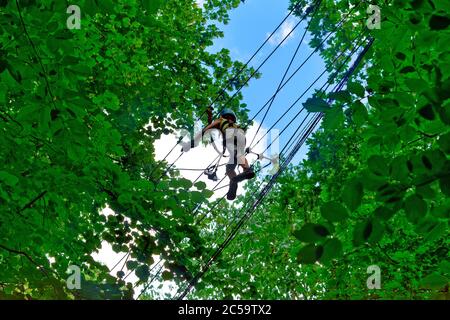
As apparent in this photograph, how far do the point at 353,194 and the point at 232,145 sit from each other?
18.4ft

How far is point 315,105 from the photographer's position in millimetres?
1480

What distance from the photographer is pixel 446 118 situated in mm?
1329

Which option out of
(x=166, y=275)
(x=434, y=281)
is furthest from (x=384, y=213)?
(x=166, y=275)

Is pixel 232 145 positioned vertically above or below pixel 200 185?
above

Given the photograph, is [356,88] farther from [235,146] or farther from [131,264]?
[235,146]

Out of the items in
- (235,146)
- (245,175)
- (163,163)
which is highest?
(235,146)

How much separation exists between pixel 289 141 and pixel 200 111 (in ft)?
8.46

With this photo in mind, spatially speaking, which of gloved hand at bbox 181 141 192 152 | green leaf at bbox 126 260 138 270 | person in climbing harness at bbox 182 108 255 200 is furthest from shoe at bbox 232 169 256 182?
green leaf at bbox 126 260 138 270

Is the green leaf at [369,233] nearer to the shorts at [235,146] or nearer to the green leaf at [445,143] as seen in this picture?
the green leaf at [445,143]

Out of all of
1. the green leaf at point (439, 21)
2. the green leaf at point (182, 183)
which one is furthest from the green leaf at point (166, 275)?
the green leaf at point (439, 21)

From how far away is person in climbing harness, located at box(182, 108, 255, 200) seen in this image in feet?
22.1

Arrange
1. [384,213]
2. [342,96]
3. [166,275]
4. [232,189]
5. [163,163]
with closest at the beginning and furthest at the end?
1. [384,213]
2. [342,96]
3. [166,275]
4. [163,163]
5. [232,189]

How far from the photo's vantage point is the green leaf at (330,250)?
49.3 inches
